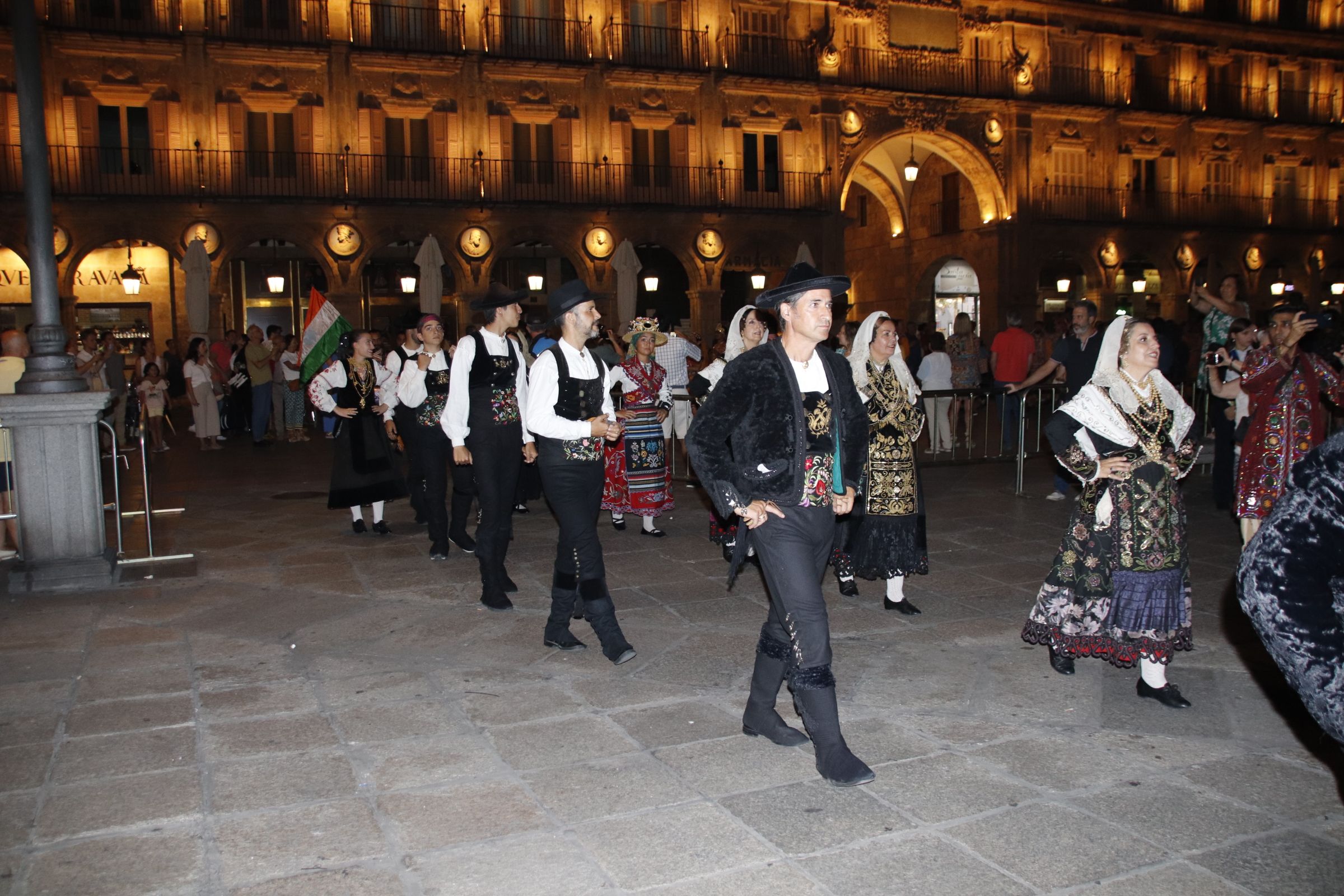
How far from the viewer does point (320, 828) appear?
346cm

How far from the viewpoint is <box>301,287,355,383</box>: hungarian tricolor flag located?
8539 millimetres

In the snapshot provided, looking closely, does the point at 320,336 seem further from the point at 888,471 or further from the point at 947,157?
the point at 947,157

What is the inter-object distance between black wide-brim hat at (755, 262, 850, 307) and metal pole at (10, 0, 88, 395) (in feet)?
17.6

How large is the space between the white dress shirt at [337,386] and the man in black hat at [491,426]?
2.44 m

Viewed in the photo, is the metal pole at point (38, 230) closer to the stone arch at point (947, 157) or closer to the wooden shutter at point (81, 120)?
the wooden shutter at point (81, 120)

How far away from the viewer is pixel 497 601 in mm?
6312

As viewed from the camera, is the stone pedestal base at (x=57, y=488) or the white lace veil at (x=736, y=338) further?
the white lace veil at (x=736, y=338)

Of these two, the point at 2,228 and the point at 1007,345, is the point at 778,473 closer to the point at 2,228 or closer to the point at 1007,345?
the point at 1007,345

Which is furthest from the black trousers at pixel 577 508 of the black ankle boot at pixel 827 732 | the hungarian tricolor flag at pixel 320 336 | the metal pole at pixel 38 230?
the hungarian tricolor flag at pixel 320 336

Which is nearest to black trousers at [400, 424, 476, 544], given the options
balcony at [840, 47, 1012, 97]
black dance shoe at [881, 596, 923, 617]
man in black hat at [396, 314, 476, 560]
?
man in black hat at [396, 314, 476, 560]

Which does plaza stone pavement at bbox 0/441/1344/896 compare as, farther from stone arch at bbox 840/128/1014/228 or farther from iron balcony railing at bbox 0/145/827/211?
stone arch at bbox 840/128/1014/228

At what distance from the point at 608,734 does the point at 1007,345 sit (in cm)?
1106

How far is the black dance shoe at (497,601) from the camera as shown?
6301 millimetres

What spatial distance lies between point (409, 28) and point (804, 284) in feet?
77.0
